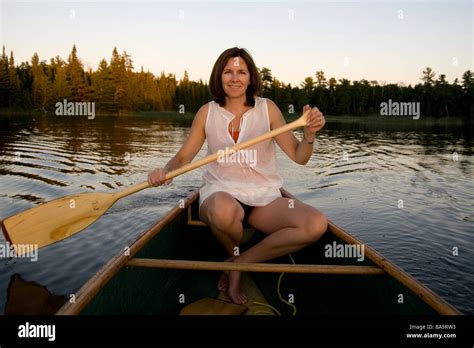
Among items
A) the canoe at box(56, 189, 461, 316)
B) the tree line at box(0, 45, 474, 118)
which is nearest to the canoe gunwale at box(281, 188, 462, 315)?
the canoe at box(56, 189, 461, 316)

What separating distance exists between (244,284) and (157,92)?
264 feet

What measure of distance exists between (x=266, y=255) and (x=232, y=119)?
3.54 ft

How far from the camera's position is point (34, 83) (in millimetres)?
62031

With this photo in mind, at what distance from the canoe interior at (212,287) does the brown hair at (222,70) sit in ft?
3.87

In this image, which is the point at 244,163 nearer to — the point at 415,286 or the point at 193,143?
the point at 193,143

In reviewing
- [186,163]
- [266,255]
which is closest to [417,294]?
[266,255]

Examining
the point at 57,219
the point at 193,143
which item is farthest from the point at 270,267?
the point at 57,219

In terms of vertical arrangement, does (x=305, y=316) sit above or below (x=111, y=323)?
below

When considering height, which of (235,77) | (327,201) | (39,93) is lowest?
(327,201)

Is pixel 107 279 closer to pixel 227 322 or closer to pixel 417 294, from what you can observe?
pixel 227 322

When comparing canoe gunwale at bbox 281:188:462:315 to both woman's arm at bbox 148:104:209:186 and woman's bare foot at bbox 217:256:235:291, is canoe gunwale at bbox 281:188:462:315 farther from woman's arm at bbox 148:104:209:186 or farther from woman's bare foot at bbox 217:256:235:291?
woman's arm at bbox 148:104:209:186

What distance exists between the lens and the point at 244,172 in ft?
9.80

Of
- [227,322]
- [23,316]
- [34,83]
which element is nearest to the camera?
[227,322]

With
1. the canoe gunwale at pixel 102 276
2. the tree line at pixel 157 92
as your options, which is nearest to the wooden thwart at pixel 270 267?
the canoe gunwale at pixel 102 276
